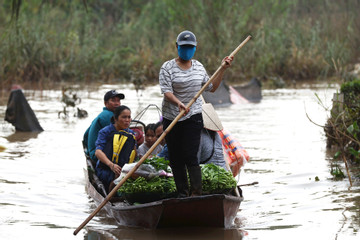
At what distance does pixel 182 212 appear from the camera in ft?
19.7

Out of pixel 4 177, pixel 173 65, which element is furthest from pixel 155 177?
pixel 4 177

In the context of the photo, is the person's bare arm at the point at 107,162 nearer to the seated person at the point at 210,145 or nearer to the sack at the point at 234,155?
the seated person at the point at 210,145

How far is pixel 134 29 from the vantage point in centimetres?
2816

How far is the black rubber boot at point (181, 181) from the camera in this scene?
608 centimetres

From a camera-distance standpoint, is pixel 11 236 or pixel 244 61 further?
pixel 244 61

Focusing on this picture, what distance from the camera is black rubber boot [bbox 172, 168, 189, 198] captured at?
19.9 ft

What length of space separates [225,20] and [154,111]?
7.68m

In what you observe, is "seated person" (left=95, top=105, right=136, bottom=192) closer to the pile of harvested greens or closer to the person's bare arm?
the person's bare arm

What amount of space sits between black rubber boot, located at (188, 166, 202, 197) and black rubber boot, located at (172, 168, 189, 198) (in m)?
0.07

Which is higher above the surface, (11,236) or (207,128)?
(207,128)

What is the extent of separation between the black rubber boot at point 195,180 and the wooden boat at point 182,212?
16 cm

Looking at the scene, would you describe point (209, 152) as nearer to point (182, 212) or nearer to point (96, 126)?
point (182, 212)

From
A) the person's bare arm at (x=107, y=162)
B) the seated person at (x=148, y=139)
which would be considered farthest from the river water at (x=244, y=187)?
the seated person at (x=148, y=139)

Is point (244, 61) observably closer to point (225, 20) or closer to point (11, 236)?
point (225, 20)
